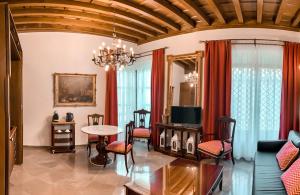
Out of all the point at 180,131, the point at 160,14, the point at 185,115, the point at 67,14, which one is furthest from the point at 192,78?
the point at 67,14

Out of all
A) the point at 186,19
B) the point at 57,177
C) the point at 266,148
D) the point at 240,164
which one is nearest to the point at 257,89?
the point at 266,148

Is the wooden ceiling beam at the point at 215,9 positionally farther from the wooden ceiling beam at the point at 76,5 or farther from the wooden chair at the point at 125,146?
the wooden chair at the point at 125,146

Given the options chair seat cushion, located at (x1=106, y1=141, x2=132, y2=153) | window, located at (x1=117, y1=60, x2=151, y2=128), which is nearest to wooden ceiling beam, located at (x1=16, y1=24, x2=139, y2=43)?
window, located at (x1=117, y1=60, x2=151, y2=128)

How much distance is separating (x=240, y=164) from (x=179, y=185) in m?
2.34

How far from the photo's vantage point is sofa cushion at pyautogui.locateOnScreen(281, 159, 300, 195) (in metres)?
2.27

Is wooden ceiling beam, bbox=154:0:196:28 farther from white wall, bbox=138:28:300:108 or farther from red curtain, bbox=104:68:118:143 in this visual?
red curtain, bbox=104:68:118:143

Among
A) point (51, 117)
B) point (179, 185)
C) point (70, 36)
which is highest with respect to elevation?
point (70, 36)

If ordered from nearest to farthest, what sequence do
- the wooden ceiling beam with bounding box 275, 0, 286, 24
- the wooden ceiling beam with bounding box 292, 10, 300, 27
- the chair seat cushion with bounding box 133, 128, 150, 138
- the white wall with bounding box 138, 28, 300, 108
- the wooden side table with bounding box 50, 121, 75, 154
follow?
→ the wooden ceiling beam with bounding box 275, 0, 286, 24, the wooden ceiling beam with bounding box 292, 10, 300, 27, the white wall with bounding box 138, 28, 300, 108, the wooden side table with bounding box 50, 121, 75, 154, the chair seat cushion with bounding box 133, 128, 150, 138

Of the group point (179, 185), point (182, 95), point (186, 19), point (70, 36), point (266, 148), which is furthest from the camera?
point (70, 36)

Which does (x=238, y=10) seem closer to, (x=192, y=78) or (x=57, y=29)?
(x=192, y=78)

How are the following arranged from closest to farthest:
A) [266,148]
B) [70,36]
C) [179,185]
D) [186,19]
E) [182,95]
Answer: [179,185], [266,148], [186,19], [182,95], [70,36]

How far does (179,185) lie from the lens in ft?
8.75

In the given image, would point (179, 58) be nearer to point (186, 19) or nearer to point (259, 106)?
point (186, 19)

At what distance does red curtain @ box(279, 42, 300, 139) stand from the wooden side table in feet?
14.7
